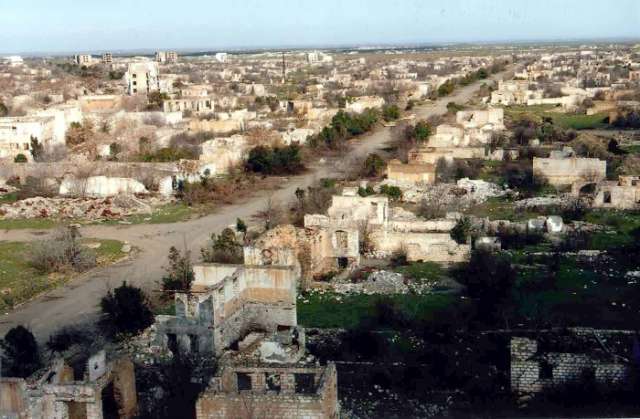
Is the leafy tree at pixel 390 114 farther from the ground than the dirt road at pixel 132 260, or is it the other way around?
the leafy tree at pixel 390 114

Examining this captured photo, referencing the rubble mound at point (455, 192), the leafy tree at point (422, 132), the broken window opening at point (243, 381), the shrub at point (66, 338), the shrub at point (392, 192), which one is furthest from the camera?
the leafy tree at point (422, 132)

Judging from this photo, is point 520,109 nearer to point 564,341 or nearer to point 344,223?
point 344,223

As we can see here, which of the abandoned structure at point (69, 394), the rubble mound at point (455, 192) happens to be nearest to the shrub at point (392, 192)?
the rubble mound at point (455, 192)

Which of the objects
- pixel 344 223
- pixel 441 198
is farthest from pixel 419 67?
pixel 344 223

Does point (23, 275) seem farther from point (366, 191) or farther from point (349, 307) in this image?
point (366, 191)

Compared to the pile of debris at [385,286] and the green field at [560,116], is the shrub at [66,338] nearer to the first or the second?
the pile of debris at [385,286]

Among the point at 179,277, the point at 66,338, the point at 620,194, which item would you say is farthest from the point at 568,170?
the point at 66,338

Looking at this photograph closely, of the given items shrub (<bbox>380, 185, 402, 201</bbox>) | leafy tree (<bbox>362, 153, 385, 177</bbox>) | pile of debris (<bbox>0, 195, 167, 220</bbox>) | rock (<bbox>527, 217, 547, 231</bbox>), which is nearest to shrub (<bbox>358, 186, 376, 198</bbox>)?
shrub (<bbox>380, 185, 402, 201</bbox>)
